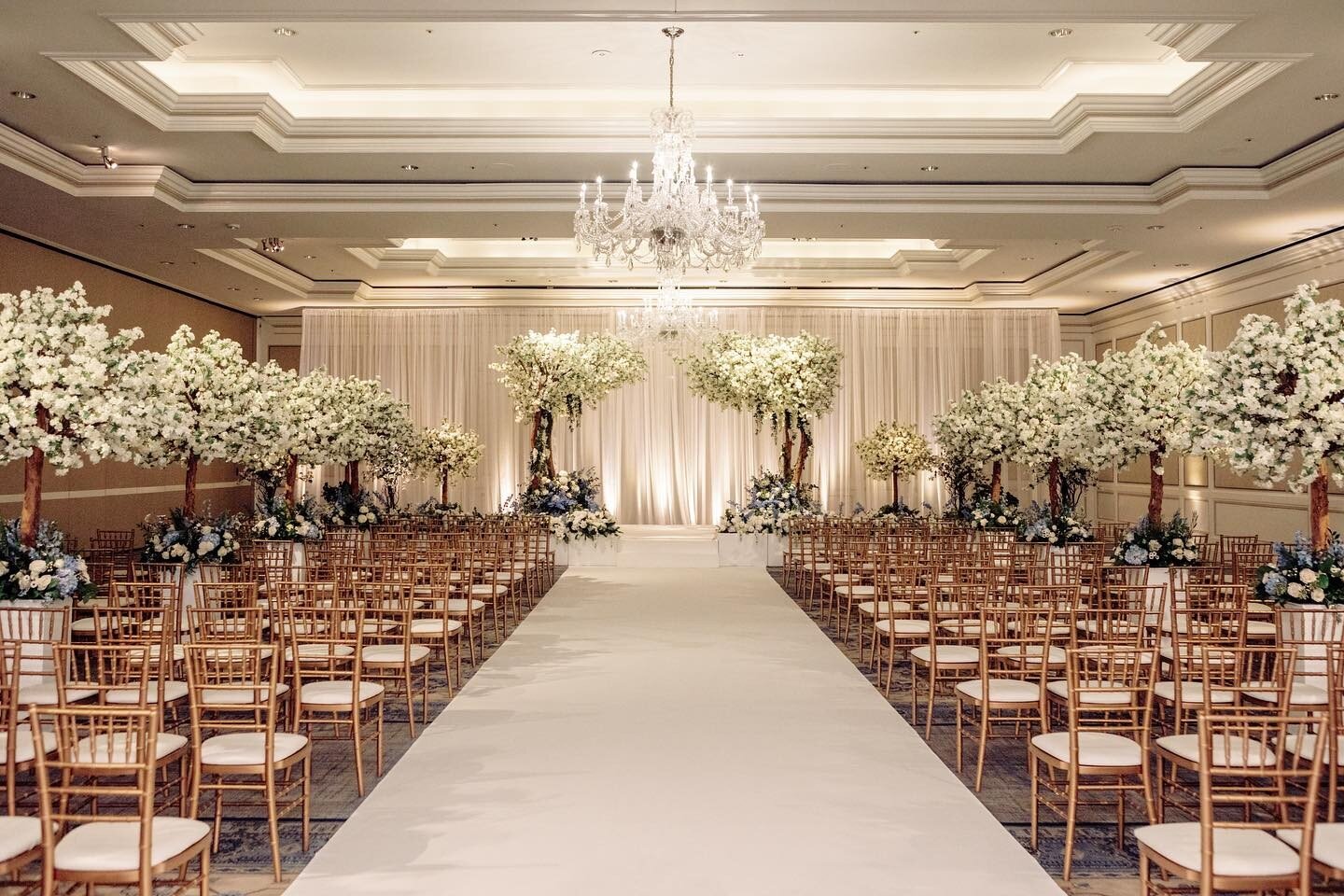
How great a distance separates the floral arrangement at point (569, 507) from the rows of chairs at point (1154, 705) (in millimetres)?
6199

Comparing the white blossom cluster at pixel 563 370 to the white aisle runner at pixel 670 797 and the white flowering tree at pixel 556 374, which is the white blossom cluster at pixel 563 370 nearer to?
the white flowering tree at pixel 556 374

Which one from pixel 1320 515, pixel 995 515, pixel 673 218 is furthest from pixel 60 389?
pixel 995 515

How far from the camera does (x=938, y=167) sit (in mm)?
9766

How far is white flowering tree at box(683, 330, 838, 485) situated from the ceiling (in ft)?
9.73

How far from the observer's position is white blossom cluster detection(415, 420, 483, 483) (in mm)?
16500

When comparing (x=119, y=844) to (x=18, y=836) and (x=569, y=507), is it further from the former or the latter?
(x=569, y=507)

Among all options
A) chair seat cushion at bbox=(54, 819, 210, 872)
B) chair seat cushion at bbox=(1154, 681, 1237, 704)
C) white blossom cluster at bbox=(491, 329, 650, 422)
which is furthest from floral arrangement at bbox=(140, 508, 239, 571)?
chair seat cushion at bbox=(1154, 681, 1237, 704)

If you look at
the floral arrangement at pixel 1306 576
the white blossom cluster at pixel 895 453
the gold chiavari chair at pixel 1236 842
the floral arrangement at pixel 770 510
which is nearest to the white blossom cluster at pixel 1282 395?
the floral arrangement at pixel 1306 576

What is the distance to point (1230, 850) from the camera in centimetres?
303

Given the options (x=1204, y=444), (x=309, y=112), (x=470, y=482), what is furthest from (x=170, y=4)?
(x=470, y=482)

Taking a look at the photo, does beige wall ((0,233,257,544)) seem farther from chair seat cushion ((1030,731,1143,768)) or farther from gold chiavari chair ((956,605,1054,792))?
chair seat cushion ((1030,731,1143,768))

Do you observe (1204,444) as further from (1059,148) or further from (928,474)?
(928,474)

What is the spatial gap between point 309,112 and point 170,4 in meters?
3.37

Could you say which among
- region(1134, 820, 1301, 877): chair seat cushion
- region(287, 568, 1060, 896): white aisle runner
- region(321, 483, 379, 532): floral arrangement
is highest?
region(321, 483, 379, 532): floral arrangement
